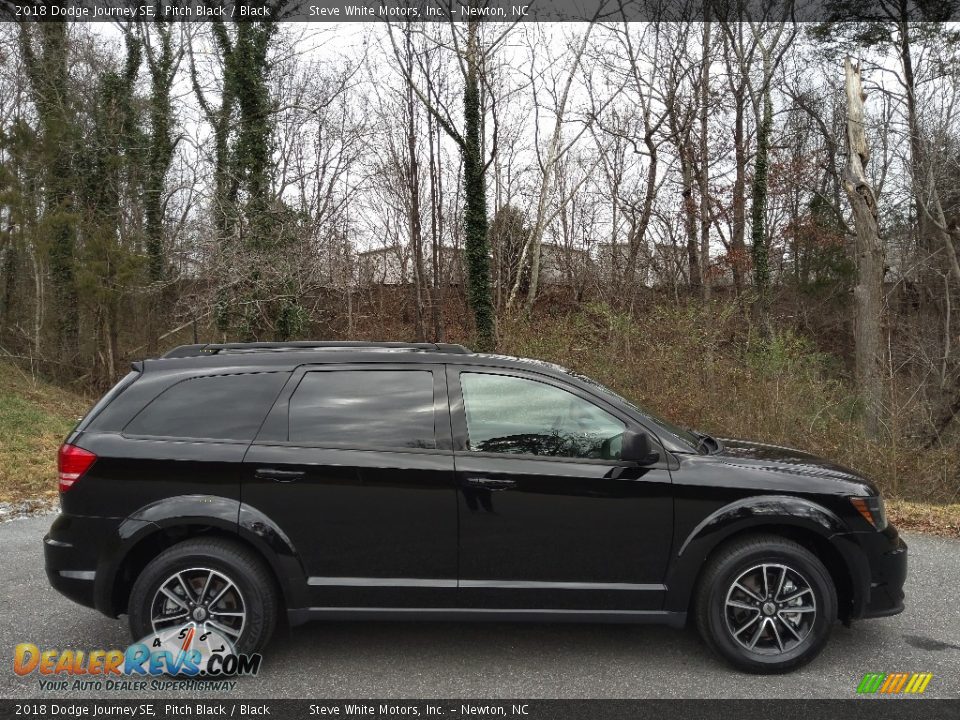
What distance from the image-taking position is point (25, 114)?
71.5ft

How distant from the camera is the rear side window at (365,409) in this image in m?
3.77

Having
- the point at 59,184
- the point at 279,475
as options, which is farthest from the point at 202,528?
the point at 59,184

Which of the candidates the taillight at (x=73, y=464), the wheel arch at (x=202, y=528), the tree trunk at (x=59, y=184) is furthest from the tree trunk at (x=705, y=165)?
the taillight at (x=73, y=464)

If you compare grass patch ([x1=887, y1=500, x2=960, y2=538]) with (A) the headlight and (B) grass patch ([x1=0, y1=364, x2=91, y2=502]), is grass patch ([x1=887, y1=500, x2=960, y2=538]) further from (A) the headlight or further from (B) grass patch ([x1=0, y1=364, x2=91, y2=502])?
(B) grass patch ([x1=0, y1=364, x2=91, y2=502])

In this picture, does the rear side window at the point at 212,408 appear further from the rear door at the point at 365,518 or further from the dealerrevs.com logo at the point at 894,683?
the dealerrevs.com logo at the point at 894,683

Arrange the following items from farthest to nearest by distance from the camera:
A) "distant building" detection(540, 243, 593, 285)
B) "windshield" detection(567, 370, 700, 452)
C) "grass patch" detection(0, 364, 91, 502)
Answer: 1. "distant building" detection(540, 243, 593, 285)
2. "grass patch" detection(0, 364, 91, 502)
3. "windshield" detection(567, 370, 700, 452)

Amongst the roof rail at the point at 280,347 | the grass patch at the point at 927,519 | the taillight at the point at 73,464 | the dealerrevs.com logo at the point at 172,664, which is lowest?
the grass patch at the point at 927,519

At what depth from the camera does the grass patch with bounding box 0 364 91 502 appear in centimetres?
872

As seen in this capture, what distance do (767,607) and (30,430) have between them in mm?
13263

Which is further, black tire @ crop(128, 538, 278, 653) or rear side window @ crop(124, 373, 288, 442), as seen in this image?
rear side window @ crop(124, 373, 288, 442)

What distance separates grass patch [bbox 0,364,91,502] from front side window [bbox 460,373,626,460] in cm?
680

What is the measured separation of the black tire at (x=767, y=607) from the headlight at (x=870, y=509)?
1.22 ft

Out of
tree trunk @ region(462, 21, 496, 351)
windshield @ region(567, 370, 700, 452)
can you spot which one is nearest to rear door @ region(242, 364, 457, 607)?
windshield @ region(567, 370, 700, 452)

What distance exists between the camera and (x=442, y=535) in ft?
12.0
